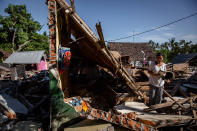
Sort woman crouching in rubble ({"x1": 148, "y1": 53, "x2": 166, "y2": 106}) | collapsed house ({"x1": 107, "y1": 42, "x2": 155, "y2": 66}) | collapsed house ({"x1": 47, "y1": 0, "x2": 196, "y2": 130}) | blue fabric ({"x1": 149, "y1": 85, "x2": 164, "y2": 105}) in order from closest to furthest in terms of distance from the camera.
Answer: collapsed house ({"x1": 47, "y1": 0, "x2": 196, "y2": 130}) < woman crouching in rubble ({"x1": 148, "y1": 53, "x2": 166, "y2": 106}) < blue fabric ({"x1": 149, "y1": 85, "x2": 164, "y2": 105}) < collapsed house ({"x1": 107, "y1": 42, "x2": 155, "y2": 66})

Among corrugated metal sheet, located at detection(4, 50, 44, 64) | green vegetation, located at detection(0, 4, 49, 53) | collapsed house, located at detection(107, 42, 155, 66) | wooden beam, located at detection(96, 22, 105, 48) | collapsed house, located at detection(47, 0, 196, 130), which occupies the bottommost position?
collapsed house, located at detection(47, 0, 196, 130)

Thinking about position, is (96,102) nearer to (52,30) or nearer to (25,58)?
(52,30)

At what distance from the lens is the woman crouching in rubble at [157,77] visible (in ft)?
10.7

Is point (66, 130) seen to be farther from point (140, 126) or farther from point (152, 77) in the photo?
point (152, 77)

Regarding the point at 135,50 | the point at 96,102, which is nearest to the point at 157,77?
the point at 96,102

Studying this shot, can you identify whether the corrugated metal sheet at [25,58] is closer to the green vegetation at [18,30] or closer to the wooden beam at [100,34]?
the green vegetation at [18,30]

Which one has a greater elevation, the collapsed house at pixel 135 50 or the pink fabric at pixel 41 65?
the collapsed house at pixel 135 50

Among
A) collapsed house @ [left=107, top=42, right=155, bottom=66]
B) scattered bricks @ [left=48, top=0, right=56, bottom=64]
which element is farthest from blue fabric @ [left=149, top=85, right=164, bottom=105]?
collapsed house @ [left=107, top=42, right=155, bottom=66]

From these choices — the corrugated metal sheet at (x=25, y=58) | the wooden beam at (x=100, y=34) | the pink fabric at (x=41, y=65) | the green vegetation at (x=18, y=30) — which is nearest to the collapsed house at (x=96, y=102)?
the wooden beam at (x=100, y=34)

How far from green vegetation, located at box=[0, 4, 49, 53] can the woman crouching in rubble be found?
29.4m

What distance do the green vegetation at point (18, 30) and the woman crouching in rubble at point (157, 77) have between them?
1156 inches

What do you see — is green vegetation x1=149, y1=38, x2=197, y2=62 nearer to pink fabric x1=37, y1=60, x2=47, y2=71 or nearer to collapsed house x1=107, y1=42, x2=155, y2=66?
collapsed house x1=107, y1=42, x2=155, y2=66

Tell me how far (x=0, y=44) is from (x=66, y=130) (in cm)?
3265

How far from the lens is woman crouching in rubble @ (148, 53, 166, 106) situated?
10.7ft
